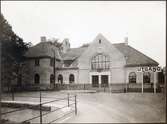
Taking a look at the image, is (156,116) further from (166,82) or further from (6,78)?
(6,78)

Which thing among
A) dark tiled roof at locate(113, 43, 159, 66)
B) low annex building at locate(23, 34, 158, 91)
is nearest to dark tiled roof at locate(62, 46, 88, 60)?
low annex building at locate(23, 34, 158, 91)

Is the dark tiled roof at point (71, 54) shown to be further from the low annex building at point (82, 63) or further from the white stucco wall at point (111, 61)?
the white stucco wall at point (111, 61)

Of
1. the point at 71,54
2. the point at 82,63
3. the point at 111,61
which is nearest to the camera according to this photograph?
the point at 111,61

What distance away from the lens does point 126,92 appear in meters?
5.50

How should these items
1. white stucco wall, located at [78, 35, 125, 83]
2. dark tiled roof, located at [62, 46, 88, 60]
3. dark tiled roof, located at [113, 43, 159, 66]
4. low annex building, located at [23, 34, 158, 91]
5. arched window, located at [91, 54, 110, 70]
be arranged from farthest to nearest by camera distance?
dark tiled roof, located at [62, 46, 88, 60], arched window, located at [91, 54, 110, 70], low annex building, located at [23, 34, 158, 91], white stucco wall, located at [78, 35, 125, 83], dark tiled roof, located at [113, 43, 159, 66]

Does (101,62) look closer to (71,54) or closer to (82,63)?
(82,63)

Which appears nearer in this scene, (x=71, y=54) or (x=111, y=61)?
(x=111, y=61)

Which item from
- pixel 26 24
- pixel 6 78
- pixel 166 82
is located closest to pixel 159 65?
pixel 166 82

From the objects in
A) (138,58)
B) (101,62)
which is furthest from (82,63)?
(138,58)

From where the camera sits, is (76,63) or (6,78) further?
(76,63)

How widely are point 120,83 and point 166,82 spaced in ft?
12.0

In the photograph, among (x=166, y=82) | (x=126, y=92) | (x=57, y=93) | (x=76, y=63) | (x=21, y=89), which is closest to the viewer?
(x=166, y=82)

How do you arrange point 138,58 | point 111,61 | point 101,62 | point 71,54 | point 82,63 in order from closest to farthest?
point 138,58 < point 111,61 < point 101,62 < point 82,63 < point 71,54

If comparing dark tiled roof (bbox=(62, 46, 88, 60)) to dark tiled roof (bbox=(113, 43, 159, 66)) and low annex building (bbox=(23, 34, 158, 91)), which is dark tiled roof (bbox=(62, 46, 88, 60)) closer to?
low annex building (bbox=(23, 34, 158, 91))
